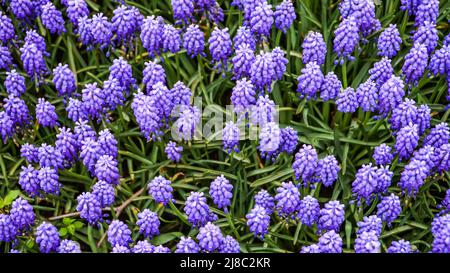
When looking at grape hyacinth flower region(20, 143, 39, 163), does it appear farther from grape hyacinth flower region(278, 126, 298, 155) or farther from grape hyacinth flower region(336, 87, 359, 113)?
grape hyacinth flower region(336, 87, 359, 113)

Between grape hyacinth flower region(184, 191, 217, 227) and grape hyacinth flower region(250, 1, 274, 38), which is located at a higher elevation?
grape hyacinth flower region(250, 1, 274, 38)

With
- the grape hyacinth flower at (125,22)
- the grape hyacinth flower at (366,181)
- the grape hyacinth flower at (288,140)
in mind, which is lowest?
the grape hyacinth flower at (366,181)

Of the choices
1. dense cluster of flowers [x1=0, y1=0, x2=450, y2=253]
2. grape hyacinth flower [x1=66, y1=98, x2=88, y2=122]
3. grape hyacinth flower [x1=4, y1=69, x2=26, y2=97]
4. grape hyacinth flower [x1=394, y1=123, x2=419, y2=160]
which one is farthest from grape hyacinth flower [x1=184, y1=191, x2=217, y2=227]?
grape hyacinth flower [x1=4, y1=69, x2=26, y2=97]

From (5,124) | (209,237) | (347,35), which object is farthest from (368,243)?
(5,124)

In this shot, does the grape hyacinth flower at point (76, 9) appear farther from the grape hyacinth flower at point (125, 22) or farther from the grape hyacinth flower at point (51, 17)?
the grape hyacinth flower at point (125, 22)

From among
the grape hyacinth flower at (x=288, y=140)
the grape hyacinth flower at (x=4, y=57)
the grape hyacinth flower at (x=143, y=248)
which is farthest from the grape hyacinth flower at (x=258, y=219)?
the grape hyacinth flower at (x=4, y=57)
